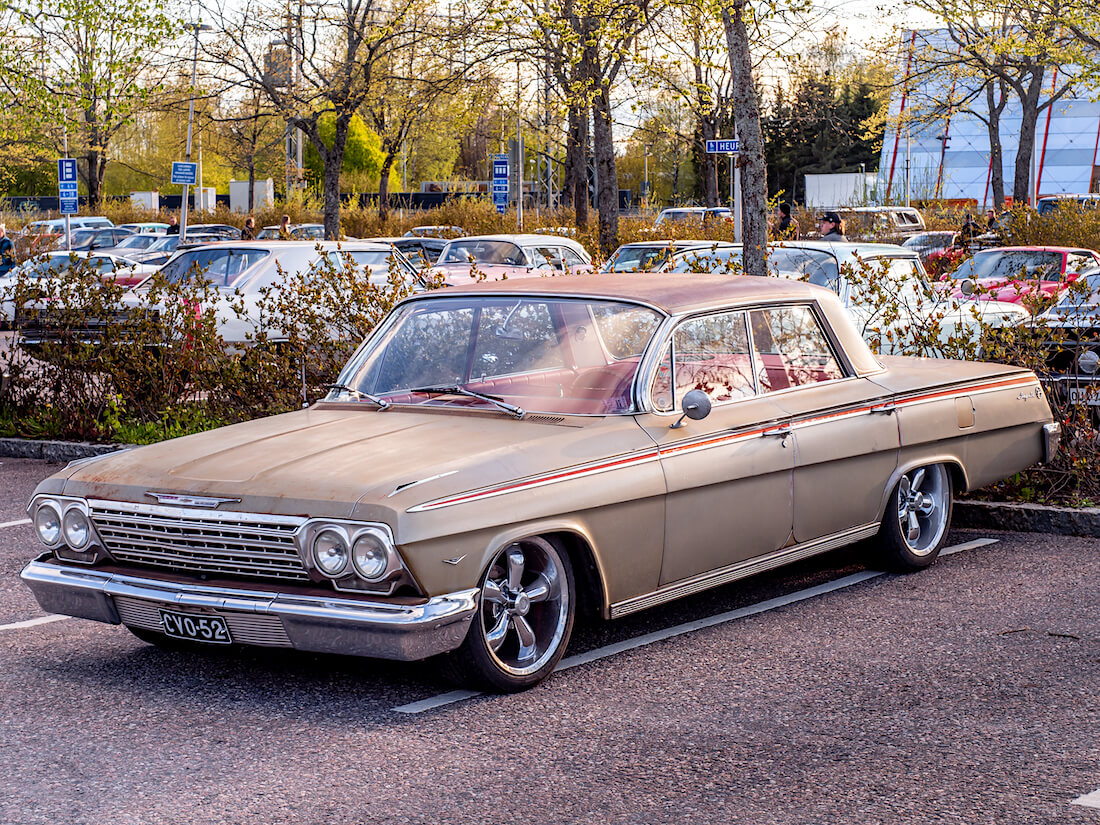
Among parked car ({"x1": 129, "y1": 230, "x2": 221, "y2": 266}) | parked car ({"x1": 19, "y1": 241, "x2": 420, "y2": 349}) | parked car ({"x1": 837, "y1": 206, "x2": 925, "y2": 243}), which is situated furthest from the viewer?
parked car ({"x1": 129, "y1": 230, "x2": 221, "y2": 266})

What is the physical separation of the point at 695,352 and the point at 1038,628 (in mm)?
1926

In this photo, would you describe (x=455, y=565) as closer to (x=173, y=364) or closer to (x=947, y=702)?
(x=947, y=702)

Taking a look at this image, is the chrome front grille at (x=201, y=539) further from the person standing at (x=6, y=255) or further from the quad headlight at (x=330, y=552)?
the person standing at (x=6, y=255)


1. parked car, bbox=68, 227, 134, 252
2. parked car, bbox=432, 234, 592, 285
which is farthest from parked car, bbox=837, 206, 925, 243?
parked car, bbox=68, 227, 134, 252

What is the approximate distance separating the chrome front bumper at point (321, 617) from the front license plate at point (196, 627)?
0.03 meters

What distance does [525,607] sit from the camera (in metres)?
5.36

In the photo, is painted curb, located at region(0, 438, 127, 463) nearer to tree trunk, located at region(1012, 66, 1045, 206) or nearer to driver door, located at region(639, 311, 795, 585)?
driver door, located at region(639, 311, 795, 585)

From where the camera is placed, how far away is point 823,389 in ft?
22.3

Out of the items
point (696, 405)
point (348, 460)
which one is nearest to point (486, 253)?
point (696, 405)

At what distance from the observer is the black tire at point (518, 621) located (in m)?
5.20

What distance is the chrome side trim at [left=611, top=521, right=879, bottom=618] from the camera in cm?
573

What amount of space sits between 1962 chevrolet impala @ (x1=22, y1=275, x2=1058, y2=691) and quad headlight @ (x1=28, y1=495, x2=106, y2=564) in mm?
11

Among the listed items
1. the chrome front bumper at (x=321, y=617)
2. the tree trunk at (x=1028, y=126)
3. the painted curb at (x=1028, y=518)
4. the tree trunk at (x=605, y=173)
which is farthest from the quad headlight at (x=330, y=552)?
the tree trunk at (x=1028, y=126)

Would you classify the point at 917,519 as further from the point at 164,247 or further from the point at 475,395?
the point at 164,247
